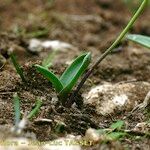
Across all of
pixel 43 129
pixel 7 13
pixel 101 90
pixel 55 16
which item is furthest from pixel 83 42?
pixel 43 129

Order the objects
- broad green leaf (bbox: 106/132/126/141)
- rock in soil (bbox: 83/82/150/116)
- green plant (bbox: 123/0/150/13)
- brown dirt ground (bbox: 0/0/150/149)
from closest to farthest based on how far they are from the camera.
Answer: broad green leaf (bbox: 106/132/126/141) < brown dirt ground (bbox: 0/0/150/149) < rock in soil (bbox: 83/82/150/116) < green plant (bbox: 123/0/150/13)

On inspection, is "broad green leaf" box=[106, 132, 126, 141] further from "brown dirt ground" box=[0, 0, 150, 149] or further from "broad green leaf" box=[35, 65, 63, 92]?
"broad green leaf" box=[35, 65, 63, 92]

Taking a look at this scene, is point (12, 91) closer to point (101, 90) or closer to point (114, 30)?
point (101, 90)

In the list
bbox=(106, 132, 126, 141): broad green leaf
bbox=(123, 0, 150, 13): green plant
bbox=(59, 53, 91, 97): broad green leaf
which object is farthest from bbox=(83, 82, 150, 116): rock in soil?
bbox=(123, 0, 150, 13): green plant

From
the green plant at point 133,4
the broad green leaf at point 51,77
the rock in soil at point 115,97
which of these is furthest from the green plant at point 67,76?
the green plant at point 133,4

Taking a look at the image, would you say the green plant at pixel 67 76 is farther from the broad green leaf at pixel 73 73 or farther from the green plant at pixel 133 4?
the green plant at pixel 133 4
